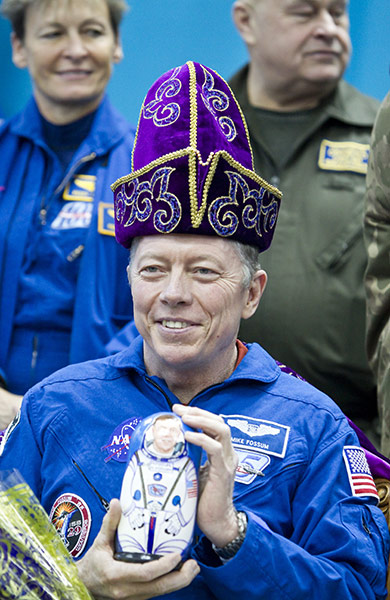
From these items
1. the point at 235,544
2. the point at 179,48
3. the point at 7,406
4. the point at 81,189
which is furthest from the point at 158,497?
the point at 179,48

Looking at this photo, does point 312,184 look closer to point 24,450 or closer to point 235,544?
point 24,450

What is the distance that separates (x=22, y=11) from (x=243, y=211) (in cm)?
195

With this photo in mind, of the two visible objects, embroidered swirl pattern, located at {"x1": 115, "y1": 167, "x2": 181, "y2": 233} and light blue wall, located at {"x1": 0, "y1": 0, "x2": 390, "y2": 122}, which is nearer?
embroidered swirl pattern, located at {"x1": 115, "y1": 167, "x2": 181, "y2": 233}

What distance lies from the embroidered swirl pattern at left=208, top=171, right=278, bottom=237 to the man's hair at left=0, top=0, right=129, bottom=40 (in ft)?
5.67

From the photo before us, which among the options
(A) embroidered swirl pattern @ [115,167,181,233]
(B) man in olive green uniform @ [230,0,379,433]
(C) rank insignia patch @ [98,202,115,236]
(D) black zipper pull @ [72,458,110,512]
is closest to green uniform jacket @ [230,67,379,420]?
(B) man in olive green uniform @ [230,0,379,433]

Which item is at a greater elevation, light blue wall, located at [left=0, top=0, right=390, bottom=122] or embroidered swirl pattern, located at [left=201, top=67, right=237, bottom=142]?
light blue wall, located at [left=0, top=0, right=390, bottom=122]

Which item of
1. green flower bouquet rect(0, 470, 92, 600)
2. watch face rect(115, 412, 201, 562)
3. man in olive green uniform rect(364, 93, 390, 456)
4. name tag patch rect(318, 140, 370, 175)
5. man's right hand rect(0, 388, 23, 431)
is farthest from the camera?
name tag patch rect(318, 140, 370, 175)

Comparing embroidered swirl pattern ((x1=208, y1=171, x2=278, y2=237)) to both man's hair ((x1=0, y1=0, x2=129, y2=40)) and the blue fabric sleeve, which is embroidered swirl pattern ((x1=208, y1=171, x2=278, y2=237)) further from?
man's hair ((x1=0, y1=0, x2=129, y2=40))

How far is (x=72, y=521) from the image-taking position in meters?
2.42

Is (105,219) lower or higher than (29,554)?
higher

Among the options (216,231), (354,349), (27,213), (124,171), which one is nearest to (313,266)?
(354,349)

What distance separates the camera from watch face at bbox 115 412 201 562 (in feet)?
6.63

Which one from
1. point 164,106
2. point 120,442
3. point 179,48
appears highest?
point 179,48

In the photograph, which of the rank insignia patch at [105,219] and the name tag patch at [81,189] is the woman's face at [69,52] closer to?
the name tag patch at [81,189]
